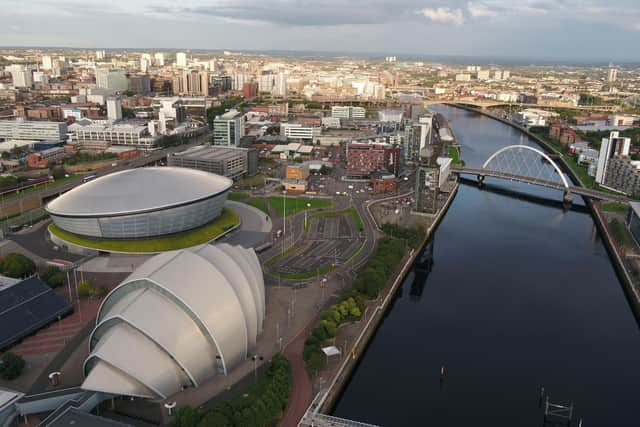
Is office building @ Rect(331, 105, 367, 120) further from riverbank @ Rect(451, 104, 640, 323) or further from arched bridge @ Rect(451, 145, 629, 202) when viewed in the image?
riverbank @ Rect(451, 104, 640, 323)

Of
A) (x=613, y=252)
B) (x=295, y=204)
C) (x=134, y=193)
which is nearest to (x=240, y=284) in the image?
(x=134, y=193)

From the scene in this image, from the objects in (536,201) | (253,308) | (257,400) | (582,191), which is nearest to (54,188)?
(253,308)

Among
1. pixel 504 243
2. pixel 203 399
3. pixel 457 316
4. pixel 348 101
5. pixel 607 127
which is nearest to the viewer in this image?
pixel 203 399

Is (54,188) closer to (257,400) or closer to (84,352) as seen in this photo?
(84,352)

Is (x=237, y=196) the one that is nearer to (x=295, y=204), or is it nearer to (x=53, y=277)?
(x=295, y=204)

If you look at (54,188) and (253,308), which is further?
(54,188)

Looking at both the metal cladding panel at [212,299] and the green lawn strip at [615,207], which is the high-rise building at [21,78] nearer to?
the metal cladding panel at [212,299]

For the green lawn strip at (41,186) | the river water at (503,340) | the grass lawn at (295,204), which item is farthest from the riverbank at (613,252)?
the green lawn strip at (41,186)
